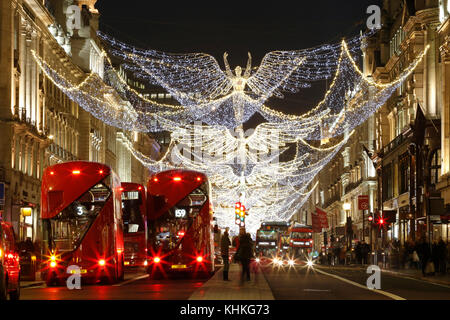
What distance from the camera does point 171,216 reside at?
33.8m

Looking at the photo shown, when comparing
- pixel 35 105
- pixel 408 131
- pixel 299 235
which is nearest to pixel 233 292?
pixel 35 105

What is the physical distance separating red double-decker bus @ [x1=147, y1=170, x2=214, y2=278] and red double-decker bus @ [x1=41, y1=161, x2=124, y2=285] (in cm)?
427

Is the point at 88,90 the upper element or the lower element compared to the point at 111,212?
upper

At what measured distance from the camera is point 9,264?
21.0 meters

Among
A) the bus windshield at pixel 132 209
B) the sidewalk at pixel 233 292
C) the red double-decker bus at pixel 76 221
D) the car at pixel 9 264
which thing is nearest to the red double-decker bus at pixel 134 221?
the bus windshield at pixel 132 209

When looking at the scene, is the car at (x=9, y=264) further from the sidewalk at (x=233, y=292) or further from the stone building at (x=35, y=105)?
the stone building at (x=35, y=105)

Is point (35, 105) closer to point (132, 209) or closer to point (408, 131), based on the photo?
point (132, 209)

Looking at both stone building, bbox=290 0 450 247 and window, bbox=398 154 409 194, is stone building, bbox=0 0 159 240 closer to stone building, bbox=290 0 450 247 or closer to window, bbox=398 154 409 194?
stone building, bbox=290 0 450 247

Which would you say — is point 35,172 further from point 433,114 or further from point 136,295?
point 136,295

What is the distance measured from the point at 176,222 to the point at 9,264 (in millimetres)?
13022

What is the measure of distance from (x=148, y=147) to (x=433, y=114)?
276 ft

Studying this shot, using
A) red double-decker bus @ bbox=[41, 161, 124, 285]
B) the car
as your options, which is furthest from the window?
the car
